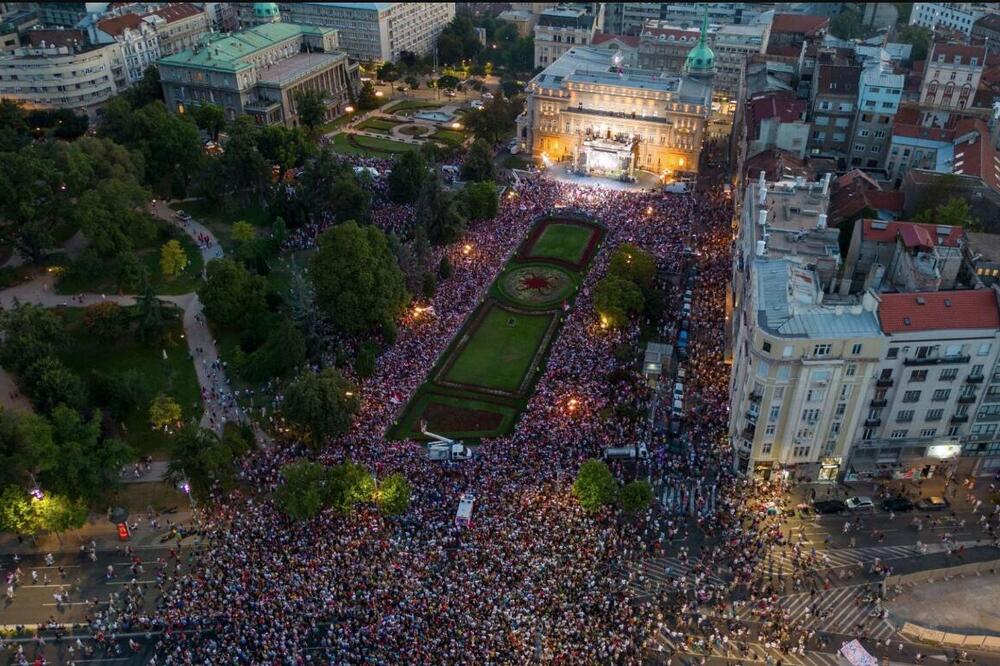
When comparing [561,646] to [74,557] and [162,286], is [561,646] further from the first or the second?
[162,286]

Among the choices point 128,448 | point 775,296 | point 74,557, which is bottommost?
point 74,557

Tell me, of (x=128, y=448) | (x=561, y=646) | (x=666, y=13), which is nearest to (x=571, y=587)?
(x=561, y=646)

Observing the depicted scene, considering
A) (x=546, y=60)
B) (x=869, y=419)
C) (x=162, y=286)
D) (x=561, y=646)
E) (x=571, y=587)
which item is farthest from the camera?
(x=546, y=60)

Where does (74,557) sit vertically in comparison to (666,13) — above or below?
below

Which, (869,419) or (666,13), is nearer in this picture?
(869,419)

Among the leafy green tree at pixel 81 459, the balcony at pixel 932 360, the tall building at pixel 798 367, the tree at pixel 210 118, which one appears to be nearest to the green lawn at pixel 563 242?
the tall building at pixel 798 367

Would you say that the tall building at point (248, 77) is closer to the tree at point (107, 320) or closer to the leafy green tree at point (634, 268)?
the tree at point (107, 320)

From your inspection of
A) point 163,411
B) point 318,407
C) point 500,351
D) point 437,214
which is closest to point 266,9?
point 437,214

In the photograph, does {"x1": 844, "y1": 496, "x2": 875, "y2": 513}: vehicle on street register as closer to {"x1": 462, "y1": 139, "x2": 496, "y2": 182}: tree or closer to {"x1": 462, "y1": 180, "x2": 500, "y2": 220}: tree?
{"x1": 462, "y1": 180, "x2": 500, "y2": 220}: tree
